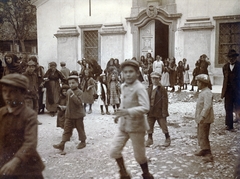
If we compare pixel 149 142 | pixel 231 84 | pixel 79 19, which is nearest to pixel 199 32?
pixel 79 19

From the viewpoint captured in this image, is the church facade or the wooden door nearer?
the church facade

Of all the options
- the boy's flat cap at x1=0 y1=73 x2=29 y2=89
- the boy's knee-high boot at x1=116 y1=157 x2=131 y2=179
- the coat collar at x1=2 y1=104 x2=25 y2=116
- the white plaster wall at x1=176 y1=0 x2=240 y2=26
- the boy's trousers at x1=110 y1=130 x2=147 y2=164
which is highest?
the white plaster wall at x1=176 y1=0 x2=240 y2=26

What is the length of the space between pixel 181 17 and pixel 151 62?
240 centimetres

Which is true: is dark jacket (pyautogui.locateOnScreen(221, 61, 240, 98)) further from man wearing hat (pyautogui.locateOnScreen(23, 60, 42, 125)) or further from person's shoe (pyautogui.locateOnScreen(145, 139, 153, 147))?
man wearing hat (pyautogui.locateOnScreen(23, 60, 42, 125))

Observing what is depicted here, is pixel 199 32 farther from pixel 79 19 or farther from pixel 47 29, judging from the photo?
pixel 47 29

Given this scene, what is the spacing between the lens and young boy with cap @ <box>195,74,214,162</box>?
346cm

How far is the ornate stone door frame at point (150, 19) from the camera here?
11.6 m

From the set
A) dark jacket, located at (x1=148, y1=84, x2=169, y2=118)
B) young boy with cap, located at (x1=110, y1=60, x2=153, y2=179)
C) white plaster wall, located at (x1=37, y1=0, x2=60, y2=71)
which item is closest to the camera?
young boy with cap, located at (x1=110, y1=60, x2=153, y2=179)

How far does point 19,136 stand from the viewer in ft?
6.49

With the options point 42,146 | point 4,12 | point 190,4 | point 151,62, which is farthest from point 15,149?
point 190,4

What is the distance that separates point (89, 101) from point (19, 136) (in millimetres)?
4872

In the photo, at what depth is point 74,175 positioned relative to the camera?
3.18m

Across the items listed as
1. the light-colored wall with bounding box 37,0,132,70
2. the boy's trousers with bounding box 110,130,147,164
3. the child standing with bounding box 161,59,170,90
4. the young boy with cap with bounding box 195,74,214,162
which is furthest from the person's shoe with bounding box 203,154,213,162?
the light-colored wall with bounding box 37,0,132,70

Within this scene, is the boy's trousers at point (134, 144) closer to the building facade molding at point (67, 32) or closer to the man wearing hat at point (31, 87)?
the man wearing hat at point (31, 87)
